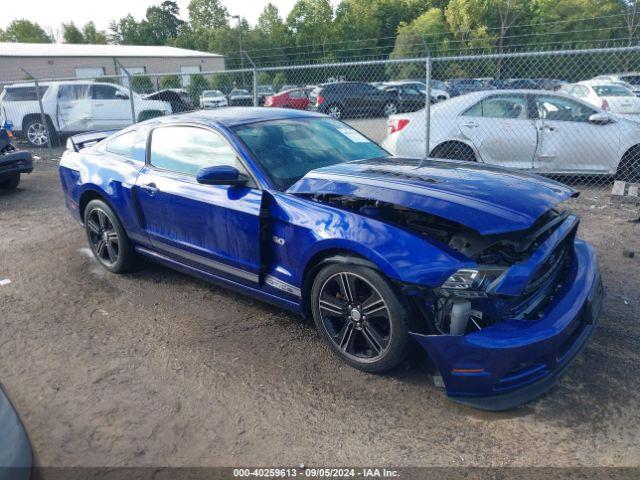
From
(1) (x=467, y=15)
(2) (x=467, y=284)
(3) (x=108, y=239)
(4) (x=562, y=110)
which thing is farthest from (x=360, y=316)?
(1) (x=467, y=15)

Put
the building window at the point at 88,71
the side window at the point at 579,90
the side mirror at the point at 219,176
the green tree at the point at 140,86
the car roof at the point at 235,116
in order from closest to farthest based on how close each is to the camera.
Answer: the side mirror at the point at 219,176 < the car roof at the point at 235,116 < the side window at the point at 579,90 < the green tree at the point at 140,86 < the building window at the point at 88,71

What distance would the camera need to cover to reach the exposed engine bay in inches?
106

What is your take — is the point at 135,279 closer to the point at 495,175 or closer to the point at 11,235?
the point at 11,235

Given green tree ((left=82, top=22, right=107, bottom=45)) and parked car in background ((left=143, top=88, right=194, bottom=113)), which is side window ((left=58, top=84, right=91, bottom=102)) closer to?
parked car in background ((left=143, top=88, right=194, bottom=113))

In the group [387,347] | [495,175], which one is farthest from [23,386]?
[495,175]

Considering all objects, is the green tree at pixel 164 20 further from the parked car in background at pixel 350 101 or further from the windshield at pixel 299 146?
the windshield at pixel 299 146

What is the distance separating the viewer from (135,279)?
16.0 ft

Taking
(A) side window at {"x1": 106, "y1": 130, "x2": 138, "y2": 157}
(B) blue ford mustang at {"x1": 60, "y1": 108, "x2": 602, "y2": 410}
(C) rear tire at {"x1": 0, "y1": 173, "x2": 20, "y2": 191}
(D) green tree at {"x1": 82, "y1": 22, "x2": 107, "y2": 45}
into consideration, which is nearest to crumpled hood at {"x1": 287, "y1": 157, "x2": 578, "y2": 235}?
(B) blue ford mustang at {"x1": 60, "y1": 108, "x2": 602, "y2": 410}

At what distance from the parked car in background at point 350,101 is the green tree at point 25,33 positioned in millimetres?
74520

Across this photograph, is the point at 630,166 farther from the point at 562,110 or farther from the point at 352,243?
the point at 352,243

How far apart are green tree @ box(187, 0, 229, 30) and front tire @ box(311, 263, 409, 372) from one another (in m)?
78.5

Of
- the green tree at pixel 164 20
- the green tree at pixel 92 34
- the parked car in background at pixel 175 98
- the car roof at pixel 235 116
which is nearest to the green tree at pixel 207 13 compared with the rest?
the green tree at pixel 164 20

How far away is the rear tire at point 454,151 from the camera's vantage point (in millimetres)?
7531

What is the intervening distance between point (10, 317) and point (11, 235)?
2766 millimetres
